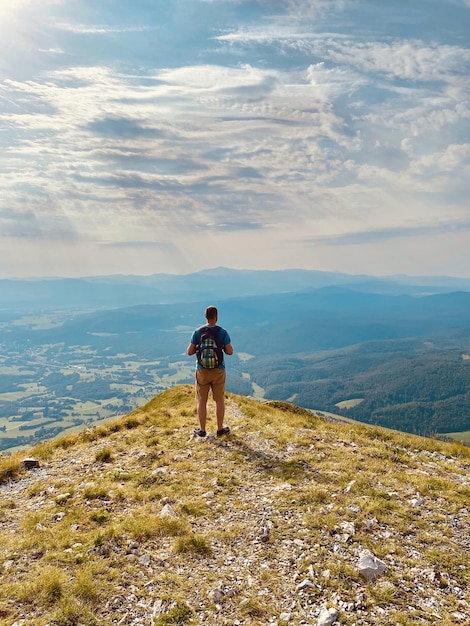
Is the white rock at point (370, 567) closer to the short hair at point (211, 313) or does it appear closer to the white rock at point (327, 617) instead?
the white rock at point (327, 617)

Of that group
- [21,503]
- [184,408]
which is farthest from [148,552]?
[184,408]

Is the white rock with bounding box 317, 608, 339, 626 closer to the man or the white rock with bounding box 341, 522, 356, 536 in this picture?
the white rock with bounding box 341, 522, 356, 536

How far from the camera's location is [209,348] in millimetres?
13891

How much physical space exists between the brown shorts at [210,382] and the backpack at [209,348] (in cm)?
30

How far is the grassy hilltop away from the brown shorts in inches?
67.4

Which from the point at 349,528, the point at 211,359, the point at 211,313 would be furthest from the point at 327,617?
the point at 211,313

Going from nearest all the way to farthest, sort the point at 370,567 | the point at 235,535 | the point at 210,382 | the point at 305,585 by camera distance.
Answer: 1. the point at 305,585
2. the point at 370,567
3. the point at 235,535
4. the point at 210,382

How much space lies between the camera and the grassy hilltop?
632 centimetres

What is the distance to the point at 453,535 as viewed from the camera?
326 inches

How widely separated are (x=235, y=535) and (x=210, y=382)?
629 cm

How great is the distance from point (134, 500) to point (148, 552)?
8.11ft

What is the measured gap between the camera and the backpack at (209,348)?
13.8 m

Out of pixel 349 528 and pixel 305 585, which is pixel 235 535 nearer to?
pixel 305 585

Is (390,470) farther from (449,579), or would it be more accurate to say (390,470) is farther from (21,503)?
(21,503)
